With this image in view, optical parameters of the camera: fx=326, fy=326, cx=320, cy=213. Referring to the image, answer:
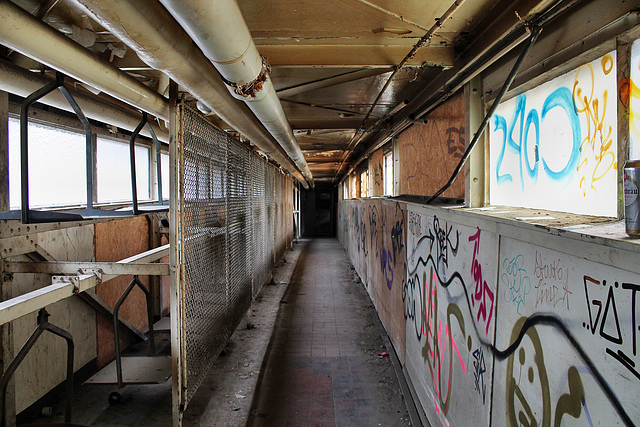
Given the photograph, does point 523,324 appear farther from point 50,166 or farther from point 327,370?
point 50,166

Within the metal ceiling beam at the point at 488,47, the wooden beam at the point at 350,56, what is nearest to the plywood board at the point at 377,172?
the metal ceiling beam at the point at 488,47

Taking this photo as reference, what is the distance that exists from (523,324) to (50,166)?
4.96m

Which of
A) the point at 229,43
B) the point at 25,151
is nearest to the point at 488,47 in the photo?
the point at 229,43

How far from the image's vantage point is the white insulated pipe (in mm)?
1458

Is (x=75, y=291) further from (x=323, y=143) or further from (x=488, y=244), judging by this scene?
(x=323, y=143)

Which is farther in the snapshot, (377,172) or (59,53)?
(377,172)

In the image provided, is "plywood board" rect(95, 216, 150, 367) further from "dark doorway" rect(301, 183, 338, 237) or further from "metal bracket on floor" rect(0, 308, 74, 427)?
"dark doorway" rect(301, 183, 338, 237)

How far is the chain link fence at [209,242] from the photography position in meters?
2.57

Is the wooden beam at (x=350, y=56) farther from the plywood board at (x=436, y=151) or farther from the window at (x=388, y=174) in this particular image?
the window at (x=388, y=174)

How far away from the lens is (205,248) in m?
3.04

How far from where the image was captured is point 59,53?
1726 mm

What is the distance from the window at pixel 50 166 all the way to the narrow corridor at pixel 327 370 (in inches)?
130

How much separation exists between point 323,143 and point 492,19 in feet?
20.1

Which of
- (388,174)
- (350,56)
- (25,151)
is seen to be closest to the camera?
(25,151)
